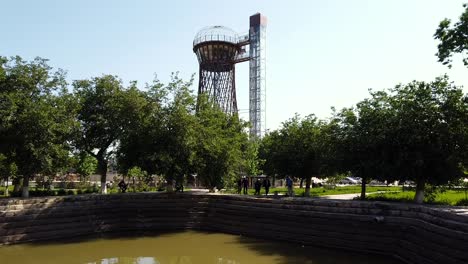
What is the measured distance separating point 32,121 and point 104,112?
20.4 feet

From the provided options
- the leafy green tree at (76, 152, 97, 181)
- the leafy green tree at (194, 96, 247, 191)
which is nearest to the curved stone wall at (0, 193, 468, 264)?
the leafy green tree at (194, 96, 247, 191)

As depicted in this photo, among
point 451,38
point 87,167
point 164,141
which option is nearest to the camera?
point 451,38

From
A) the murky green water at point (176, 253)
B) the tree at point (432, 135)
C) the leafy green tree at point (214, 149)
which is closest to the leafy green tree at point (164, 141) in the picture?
the leafy green tree at point (214, 149)

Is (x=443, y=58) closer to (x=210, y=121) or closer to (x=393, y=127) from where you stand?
(x=393, y=127)

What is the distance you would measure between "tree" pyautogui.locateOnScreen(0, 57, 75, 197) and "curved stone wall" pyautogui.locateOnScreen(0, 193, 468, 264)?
2.50m

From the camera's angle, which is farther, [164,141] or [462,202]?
[164,141]

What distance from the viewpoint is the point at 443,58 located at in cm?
1850

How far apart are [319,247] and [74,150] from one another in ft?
59.6

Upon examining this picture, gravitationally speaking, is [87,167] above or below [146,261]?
above

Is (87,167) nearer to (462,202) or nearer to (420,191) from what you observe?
(420,191)

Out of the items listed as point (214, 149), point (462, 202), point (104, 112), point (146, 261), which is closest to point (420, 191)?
point (462, 202)

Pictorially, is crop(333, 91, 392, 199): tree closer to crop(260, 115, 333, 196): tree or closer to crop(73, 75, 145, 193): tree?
crop(260, 115, 333, 196): tree

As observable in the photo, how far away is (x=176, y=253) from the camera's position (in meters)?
19.8

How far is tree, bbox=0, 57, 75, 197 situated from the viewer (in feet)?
78.4
